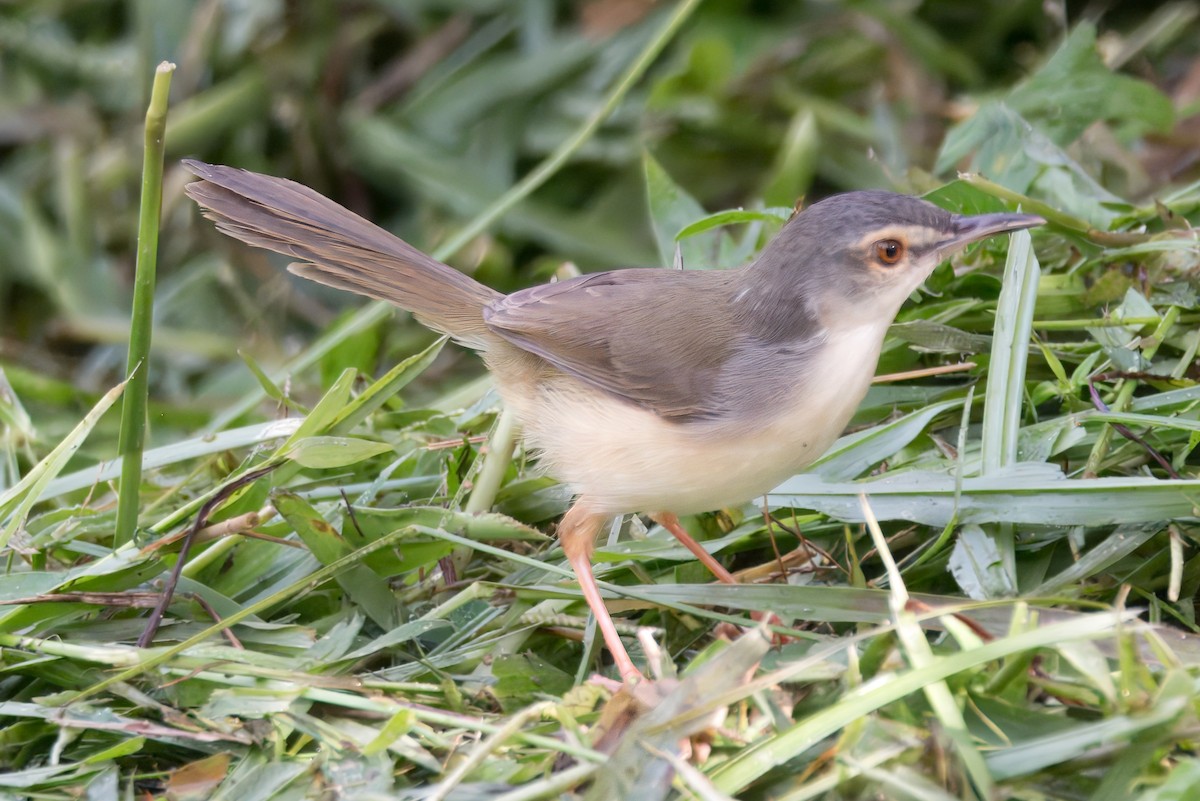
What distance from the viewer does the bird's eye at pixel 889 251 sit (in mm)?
2172

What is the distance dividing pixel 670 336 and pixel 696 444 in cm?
25

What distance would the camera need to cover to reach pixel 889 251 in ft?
7.14

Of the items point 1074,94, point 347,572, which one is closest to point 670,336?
point 347,572

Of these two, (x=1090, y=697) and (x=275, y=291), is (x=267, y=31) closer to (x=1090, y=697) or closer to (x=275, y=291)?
(x=275, y=291)

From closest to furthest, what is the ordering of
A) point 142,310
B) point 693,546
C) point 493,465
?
point 142,310, point 693,546, point 493,465

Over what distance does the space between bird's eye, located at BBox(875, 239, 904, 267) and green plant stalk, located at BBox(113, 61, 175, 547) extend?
1242 mm

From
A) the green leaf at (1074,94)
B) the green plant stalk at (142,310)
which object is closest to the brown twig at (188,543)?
the green plant stalk at (142,310)

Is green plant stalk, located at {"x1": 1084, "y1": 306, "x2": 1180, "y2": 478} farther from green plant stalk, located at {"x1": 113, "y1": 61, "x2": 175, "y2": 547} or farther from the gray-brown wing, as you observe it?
green plant stalk, located at {"x1": 113, "y1": 61, "x2": 175, "y2": 547}

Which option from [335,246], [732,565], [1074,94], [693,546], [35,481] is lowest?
[732,565]

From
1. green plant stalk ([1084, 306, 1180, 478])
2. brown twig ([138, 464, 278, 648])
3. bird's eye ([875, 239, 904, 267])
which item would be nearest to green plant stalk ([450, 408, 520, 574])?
brown twig ([138, 464, 278, 648])

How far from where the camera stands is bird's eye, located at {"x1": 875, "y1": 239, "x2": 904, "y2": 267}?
217 centimetres

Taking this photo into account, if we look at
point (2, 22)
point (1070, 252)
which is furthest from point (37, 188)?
point (1070, 252)

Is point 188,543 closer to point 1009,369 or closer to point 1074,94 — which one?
point 1009,369

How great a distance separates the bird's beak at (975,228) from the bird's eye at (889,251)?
71 mm
